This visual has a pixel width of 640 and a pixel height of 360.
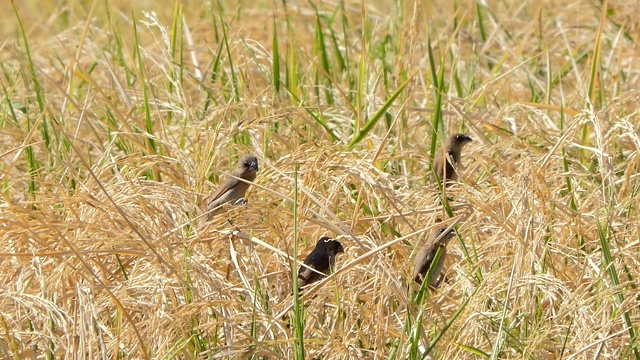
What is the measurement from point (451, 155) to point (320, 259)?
1.01 meters

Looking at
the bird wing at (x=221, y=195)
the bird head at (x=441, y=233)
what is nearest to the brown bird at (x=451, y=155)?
the bird head at (x=441, y=233)

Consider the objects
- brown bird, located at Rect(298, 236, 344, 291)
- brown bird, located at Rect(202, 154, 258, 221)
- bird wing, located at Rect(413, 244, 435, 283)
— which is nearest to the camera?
brown bird, located at Rect(298, 236, 344, 291)

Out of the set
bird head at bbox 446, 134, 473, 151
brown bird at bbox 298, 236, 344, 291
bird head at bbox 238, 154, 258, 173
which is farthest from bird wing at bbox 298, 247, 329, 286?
bird head at bbox 446, 134, 473, 151

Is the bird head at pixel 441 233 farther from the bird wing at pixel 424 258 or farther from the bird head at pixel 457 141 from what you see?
the bird head at pixel 457 141

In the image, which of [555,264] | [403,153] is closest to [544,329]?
[555,264]

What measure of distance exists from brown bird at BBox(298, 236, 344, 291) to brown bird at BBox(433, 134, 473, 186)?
2.54 feet

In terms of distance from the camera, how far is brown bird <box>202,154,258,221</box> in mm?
4219

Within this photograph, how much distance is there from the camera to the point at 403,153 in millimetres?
Answer: 4891

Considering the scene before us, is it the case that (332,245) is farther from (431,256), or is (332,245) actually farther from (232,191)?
(232,191)

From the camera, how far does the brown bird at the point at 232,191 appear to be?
4219mm

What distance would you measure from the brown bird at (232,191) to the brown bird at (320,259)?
302 mm

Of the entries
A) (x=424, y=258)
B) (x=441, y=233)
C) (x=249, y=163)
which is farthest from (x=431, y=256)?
(x=249, y=163)

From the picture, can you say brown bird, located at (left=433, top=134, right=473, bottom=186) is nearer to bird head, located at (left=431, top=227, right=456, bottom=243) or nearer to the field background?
the field background

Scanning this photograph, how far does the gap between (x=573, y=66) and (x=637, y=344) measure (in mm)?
3245
